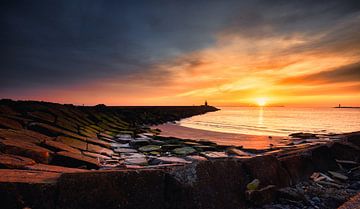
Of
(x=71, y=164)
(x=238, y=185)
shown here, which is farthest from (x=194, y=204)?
(x=71, y=164)

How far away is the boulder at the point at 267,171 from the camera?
3.46 meters

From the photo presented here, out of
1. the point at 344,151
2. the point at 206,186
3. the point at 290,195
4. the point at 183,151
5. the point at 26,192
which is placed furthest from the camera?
the point at 183,151

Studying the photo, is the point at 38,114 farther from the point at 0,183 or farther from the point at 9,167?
the point at 0,183

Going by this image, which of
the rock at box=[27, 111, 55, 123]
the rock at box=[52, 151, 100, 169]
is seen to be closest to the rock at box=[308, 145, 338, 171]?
the rock at box=[52, 151, 100, 169]

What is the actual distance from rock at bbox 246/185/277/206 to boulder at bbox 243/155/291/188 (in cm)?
23

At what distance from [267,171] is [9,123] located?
5.71 m

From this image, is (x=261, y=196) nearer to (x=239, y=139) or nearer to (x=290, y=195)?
(x=290, y=195)

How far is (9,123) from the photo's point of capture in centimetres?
555

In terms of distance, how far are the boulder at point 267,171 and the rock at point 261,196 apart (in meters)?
0.23

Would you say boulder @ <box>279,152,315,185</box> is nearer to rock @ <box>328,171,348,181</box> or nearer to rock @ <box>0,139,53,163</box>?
rock @ <box>328,171,348,181</box>

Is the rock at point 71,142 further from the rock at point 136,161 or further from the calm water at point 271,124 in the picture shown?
the calm water at point 271,124

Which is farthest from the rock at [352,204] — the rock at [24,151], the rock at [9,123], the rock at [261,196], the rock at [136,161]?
the rock at [9,123]

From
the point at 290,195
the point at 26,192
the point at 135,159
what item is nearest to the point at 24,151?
the point at 26,192

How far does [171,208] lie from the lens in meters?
2.68
